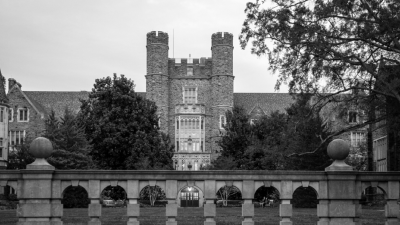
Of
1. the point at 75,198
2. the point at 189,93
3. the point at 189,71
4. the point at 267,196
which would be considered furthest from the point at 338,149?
the point at 189,71

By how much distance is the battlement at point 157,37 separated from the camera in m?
88.1

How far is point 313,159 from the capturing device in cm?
4619

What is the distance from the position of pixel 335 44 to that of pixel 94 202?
10269 mm

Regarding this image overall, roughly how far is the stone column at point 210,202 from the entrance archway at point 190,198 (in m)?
55.3

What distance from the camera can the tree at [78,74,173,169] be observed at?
5953 centimetres

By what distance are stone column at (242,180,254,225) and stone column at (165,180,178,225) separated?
1787mm

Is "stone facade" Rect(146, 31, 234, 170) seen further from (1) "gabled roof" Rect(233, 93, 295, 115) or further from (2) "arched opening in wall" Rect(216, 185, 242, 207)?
(2) "arched opening in wall" Rect(216, 185, 242, 207)

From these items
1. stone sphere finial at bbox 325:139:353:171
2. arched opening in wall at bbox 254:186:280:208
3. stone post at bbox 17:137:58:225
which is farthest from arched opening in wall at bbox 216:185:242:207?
stone post at bbox 17:137:58:225

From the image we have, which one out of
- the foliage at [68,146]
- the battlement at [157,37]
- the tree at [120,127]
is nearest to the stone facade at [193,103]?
the battlement at [157,37]

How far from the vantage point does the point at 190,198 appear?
76375 mm

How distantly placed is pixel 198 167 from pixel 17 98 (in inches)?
993

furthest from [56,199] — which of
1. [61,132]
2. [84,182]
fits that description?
[61,132]

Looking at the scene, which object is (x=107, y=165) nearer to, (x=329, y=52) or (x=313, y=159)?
(x=313, y=159)

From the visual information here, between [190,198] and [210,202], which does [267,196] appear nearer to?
[190,198]
